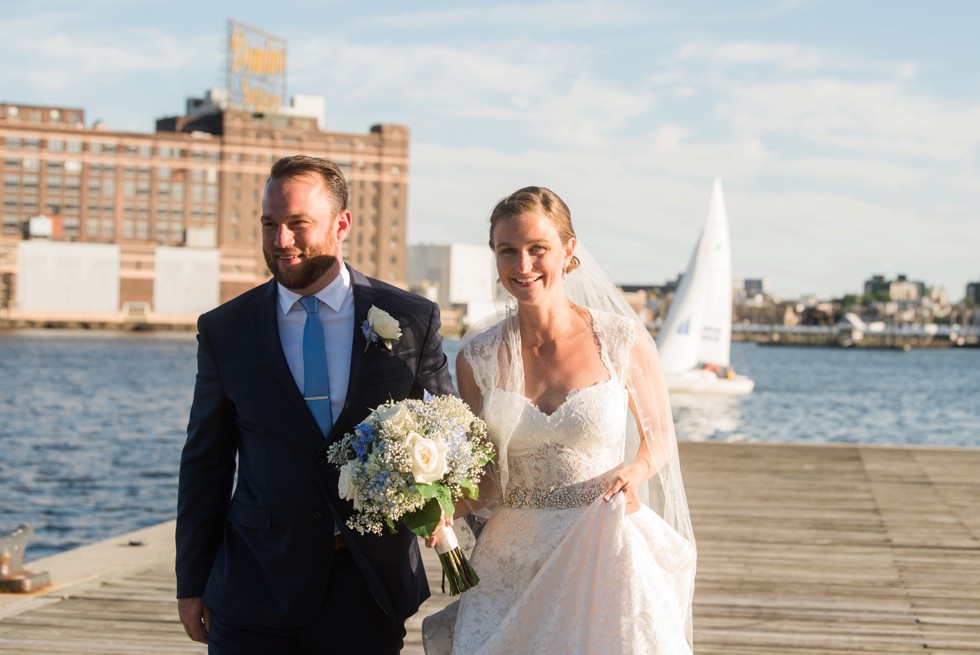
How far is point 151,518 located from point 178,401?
93.2 feet

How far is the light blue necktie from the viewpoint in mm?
3396

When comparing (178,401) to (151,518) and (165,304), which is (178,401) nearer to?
(151,518)

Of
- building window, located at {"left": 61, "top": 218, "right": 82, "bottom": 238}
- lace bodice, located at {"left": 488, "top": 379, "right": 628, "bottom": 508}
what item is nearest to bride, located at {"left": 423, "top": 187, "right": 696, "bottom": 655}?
lace bodice, located at {"left": 488, "top": 379, "right": 628, "bottom": 508}

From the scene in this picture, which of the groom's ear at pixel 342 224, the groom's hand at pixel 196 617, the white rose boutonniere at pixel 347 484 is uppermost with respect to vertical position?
the groom's ear at pixel 342 224

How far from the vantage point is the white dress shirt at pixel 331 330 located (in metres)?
Answer: 3.43

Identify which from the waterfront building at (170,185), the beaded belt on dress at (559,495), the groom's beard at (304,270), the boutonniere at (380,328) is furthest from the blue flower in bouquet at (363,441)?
the waterfront building at (170,185)

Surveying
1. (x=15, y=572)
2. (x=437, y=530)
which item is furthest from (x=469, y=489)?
(x=15, y=572)

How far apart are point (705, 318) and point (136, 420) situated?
744 inches

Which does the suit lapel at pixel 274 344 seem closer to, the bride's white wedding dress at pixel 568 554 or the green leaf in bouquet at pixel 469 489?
the green leaf in bouquet at pixel 469 489

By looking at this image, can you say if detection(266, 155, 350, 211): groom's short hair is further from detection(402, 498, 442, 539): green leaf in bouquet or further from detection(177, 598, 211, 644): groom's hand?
detection(177, 598, 211, 644): groom's hand

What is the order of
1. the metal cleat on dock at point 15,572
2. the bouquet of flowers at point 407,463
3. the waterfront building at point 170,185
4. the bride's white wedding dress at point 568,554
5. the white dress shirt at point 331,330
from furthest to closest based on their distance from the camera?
the waterfront building at point 170,185, the metal cleat on dock at point 15,572, the bride's white wedding dress at point 568,554, the white dress shirt at point 331,330, the bouquet of flowers at point 407,463

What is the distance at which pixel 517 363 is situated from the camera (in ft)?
12.4

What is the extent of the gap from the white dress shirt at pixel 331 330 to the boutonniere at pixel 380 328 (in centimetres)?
8

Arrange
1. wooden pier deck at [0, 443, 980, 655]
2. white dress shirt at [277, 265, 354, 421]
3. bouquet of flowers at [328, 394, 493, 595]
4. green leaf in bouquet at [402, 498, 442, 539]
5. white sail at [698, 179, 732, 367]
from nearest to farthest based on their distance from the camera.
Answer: bouquet of flowers at [328, 394, 493, 595], green leaf in bouquet at [402, 498, 442, 539], white dress shirt at [277, 265, 354, 421], wooden pier deck at [0, 443, 980, 655], white sail at [698, 179, 732, 367]
